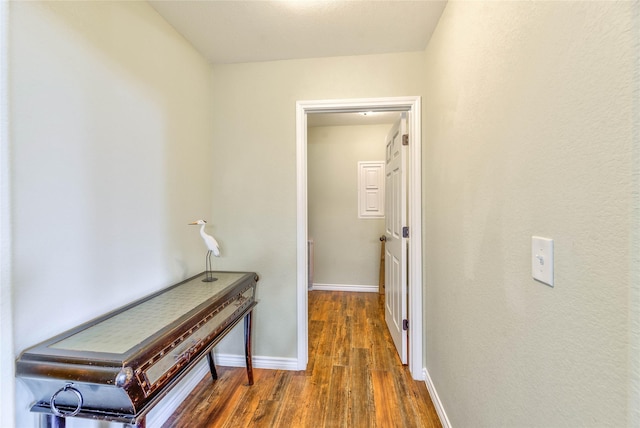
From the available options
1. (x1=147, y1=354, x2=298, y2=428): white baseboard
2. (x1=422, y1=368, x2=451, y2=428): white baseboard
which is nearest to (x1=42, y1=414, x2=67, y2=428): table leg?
(x1=147, y1=354, x2=298, y2=428): white baseboard

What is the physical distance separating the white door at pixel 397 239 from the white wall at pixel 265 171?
25.3 inches

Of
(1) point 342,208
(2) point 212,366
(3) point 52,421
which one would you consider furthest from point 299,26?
(1) point 342,208

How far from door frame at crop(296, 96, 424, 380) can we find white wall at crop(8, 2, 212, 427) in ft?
2.67

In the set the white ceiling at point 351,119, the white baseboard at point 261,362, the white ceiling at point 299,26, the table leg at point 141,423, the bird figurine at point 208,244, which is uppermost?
the white ceiling at point 351,119

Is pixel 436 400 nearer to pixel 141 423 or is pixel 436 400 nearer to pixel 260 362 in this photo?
pixel 260 362

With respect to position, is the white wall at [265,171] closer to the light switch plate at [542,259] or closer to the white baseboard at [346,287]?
the light switch plate at [542,259]

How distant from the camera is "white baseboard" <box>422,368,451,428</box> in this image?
1.50m

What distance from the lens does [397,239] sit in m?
2.27

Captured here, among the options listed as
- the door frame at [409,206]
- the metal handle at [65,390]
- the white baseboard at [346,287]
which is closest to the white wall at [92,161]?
the metal handle at [65,390]

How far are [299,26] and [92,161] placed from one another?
4.60ft

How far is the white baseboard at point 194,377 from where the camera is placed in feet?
5.07

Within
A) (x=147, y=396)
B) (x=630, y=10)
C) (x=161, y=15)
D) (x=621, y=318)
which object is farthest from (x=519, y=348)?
(x=161, y=15)

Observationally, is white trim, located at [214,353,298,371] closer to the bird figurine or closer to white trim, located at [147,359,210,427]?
white trim, located at [147,359,210,427]

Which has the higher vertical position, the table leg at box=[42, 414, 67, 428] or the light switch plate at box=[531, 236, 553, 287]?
the light switch plate at box=[531, 236, 553, 287]
